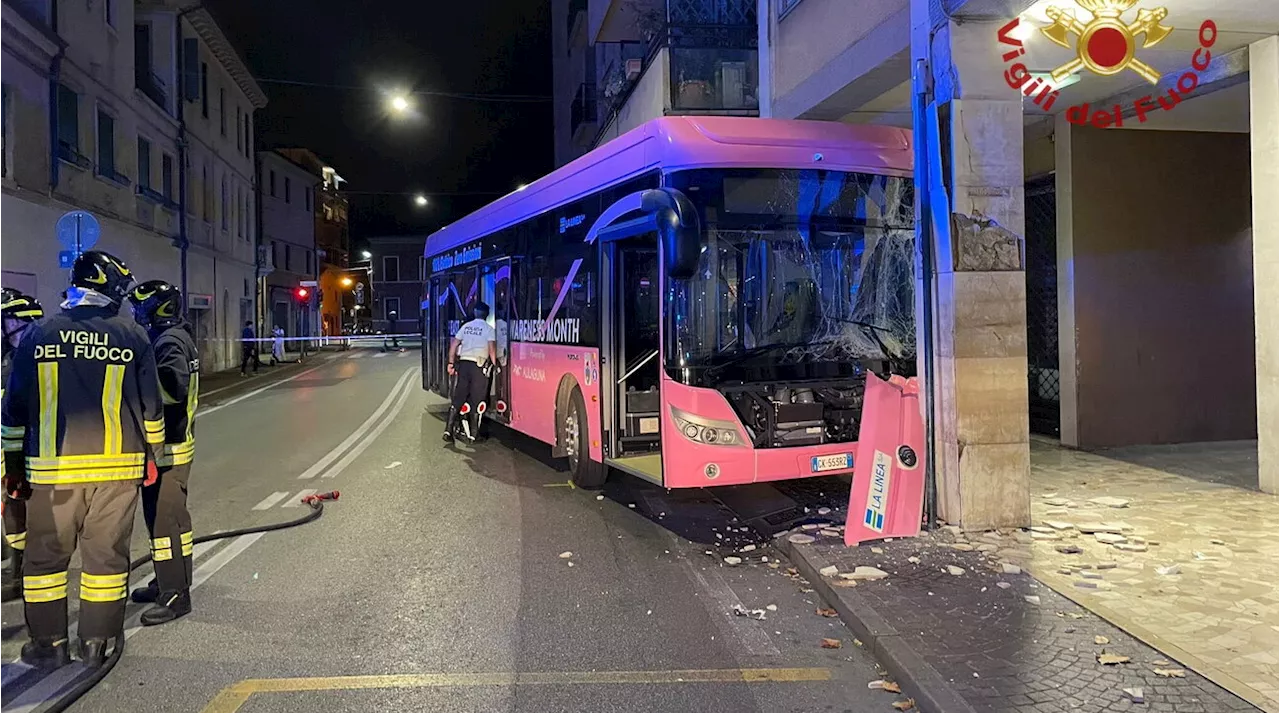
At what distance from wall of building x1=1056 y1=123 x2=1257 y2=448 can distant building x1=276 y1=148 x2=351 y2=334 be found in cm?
4779

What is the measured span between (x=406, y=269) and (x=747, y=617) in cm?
7274

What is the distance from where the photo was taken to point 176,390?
496cm

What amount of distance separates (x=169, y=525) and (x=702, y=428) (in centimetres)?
357

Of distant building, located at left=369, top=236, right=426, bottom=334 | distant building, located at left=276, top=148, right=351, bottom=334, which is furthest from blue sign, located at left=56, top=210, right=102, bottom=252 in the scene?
distant building, located at left=369, top=236, right=426, bottom=334

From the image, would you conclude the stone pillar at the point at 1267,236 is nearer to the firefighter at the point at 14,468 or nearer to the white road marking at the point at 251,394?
the firefighter at the point at 14,468

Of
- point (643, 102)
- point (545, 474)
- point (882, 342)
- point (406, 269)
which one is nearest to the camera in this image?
point (882, 342)

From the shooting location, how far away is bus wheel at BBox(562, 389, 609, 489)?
830 cm

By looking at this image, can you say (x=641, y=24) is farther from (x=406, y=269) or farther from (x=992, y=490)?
(x=406, y=269)

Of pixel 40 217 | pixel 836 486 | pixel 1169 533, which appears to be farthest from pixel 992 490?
pixel 40 217

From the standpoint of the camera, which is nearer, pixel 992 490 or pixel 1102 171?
pixel 992 490

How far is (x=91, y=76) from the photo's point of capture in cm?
1959

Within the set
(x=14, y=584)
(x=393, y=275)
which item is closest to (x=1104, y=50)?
(x=14, y=584)

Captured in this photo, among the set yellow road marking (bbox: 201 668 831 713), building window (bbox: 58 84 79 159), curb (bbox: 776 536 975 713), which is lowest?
yellow road marking (bbox: 201 668 831 713)

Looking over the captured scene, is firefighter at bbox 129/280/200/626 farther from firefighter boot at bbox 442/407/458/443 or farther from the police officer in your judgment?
firefighter boot at bbox 442/407/458/443
